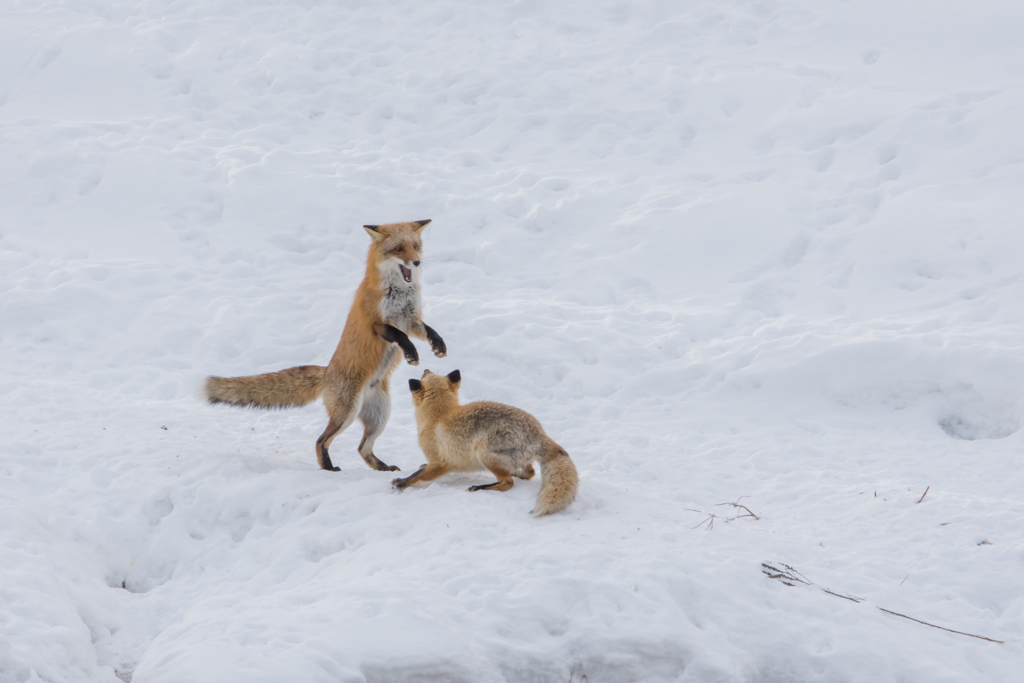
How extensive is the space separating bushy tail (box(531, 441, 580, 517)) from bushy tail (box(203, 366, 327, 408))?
2574 mm

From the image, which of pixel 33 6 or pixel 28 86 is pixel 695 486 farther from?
pixel 33 6

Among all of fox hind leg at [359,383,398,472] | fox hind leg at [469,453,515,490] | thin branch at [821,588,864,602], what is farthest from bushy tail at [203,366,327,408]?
thin branch at [821,588,864,602]

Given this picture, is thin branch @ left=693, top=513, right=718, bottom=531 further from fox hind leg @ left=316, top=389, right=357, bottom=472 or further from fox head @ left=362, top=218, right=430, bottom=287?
fox head @ left=362, top=218, right=430, bottom=287

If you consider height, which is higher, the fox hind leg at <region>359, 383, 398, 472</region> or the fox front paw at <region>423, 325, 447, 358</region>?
the fox front paw at <region>423, 325, 447, 358</region>

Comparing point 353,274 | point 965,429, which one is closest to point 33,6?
point 353,274

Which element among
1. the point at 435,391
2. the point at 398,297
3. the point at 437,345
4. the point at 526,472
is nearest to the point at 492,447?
the point at 526,472

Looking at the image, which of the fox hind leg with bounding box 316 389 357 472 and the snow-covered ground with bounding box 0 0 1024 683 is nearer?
the snow-covered ground with bounding box 0 0 1024 683

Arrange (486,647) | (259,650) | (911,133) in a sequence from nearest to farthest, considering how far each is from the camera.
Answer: (259,650), (486,647), (911,133)

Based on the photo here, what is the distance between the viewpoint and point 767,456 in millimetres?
7629

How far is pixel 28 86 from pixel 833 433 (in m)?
14.7

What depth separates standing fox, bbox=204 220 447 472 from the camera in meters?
7.11

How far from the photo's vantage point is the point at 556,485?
18.5ft

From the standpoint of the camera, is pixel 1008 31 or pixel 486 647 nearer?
pixel 486 647

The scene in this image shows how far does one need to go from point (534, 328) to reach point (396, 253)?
3069 millimetres
